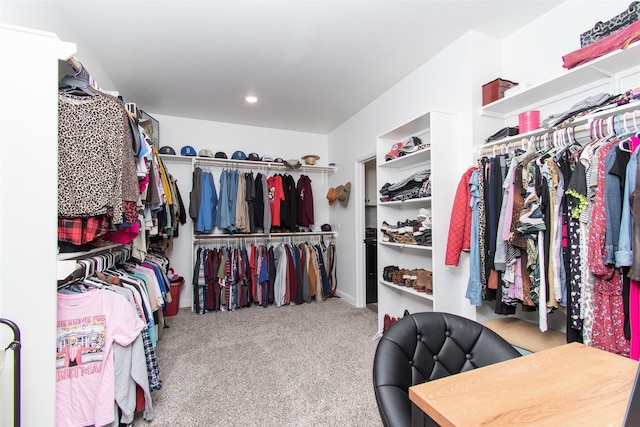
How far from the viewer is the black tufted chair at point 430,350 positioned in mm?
979

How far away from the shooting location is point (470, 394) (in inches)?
28.5

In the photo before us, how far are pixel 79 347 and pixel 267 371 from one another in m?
1.22

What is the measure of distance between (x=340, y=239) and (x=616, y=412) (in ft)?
12.0

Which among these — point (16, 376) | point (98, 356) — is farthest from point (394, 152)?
point (16, 376)

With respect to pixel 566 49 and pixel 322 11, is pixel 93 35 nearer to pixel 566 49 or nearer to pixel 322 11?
pixel 322 11

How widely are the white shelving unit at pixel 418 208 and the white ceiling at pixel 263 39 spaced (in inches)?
25.3

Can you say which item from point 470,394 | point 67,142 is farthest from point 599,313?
point 67,142

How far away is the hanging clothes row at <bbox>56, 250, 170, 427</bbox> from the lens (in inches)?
54.1

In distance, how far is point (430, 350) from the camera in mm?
1109

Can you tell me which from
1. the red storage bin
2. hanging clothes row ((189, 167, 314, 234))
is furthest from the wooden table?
the red storage bin

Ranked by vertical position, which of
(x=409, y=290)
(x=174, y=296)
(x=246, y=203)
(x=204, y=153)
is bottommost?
(x=174, y=296)

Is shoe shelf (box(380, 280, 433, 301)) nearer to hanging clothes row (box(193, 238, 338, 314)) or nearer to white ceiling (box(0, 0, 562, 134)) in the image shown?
hanging clothes row (box(193, 238, 338, 314))

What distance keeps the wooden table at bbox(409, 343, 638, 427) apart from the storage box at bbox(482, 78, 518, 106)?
178 centimetres

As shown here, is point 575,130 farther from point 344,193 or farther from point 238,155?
point 238,155
